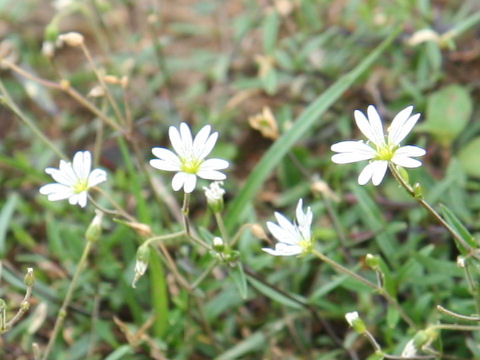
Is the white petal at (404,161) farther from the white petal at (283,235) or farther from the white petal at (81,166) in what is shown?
the white petal at (81,166)

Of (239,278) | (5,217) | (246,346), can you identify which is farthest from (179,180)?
(5,217)

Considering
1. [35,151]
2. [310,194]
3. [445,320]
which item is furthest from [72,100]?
[445,320]

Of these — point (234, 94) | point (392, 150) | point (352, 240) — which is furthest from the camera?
point (234, 94)

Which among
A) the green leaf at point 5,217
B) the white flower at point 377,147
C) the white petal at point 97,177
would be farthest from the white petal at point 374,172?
the green leaf at point 5,217

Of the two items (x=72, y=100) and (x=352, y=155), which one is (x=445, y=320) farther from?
(x=72, y=100)

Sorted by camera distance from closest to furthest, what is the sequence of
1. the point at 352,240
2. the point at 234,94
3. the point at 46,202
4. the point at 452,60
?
the point at 352,240, the point at 46,202, the point at 452,60, the point at 234,94

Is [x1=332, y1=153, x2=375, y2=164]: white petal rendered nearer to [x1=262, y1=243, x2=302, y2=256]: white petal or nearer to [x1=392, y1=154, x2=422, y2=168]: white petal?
[x1=392, y1=154, x2=422, y2=168]: white petal
